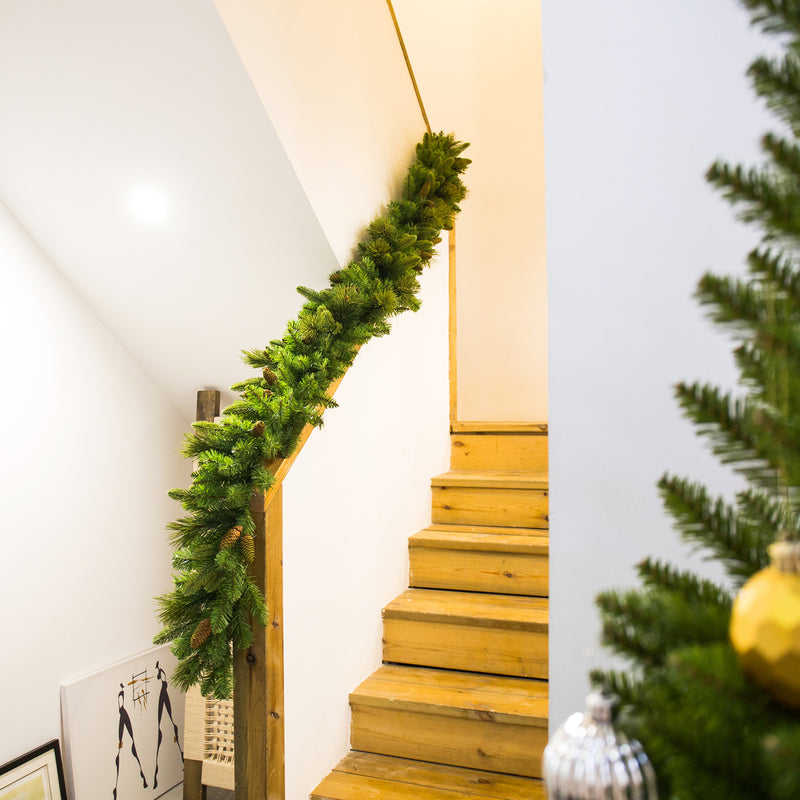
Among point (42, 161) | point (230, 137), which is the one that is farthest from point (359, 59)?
point (42, 161)

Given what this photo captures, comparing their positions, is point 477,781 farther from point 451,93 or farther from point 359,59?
point 451,93

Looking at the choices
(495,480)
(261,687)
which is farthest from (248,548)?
(495,480)

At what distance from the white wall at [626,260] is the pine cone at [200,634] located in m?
0.66

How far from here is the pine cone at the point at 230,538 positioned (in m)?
1.29

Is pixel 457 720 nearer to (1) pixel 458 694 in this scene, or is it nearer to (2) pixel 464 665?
(1) pixel 458 694

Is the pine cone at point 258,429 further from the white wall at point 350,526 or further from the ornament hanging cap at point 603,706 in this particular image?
the ornament hanging cap at point 603,706

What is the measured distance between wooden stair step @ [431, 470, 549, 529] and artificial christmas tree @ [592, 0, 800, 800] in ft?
6.54

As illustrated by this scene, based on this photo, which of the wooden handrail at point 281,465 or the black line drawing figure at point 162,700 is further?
the black line drawing figure at point 162,700

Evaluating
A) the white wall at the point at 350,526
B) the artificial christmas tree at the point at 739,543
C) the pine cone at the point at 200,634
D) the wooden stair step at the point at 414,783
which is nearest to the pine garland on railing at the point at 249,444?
the pine cone at the point at 200,634

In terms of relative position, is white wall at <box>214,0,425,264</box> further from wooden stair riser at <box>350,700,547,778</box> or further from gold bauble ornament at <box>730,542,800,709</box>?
gold bauble ornament at <box>730,542,800,709</box>

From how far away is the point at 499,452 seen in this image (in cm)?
276

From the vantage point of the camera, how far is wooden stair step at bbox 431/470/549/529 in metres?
2.39

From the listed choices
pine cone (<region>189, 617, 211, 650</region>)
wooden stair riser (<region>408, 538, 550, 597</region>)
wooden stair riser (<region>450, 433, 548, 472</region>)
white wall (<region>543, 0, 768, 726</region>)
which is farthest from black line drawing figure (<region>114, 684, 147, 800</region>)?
white wall (<region>543, 0, 768, 726</region>)

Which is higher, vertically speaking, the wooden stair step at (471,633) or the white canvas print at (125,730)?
the wooden stair step at (471,633)
